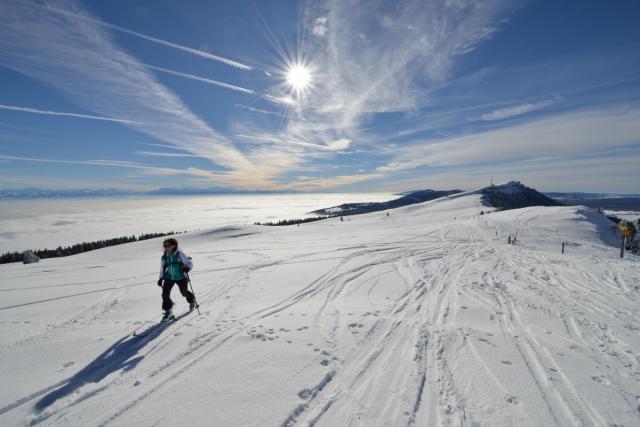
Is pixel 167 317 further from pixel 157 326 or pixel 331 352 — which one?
pixel 331 352

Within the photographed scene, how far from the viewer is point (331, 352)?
201 inches

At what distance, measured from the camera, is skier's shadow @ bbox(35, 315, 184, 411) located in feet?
13.3

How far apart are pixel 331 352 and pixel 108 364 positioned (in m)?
4.14

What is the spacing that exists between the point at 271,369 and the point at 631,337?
7996 millimetres

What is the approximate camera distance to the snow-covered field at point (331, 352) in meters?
3.69

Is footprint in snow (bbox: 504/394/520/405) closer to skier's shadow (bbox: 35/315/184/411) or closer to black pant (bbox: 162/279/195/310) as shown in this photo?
skier's shadow (bbox: 35/315/184/411)

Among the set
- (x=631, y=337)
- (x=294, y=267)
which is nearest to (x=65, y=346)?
(x=294, y=267)

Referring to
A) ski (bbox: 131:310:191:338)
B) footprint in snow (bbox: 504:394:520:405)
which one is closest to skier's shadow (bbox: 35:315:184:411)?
ski (bbox: 131:310:191:338)

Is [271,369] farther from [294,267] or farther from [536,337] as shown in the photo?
[294,267]

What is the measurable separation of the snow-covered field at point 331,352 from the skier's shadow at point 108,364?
28mm

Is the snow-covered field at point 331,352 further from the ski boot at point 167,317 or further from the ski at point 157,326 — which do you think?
the ski boot at point 167,317

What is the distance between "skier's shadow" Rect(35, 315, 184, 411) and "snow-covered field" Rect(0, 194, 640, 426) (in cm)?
3

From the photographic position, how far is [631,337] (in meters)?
5.98

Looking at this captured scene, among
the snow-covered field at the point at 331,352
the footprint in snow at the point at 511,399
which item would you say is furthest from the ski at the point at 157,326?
the footprint in snow at the point at 511,399
